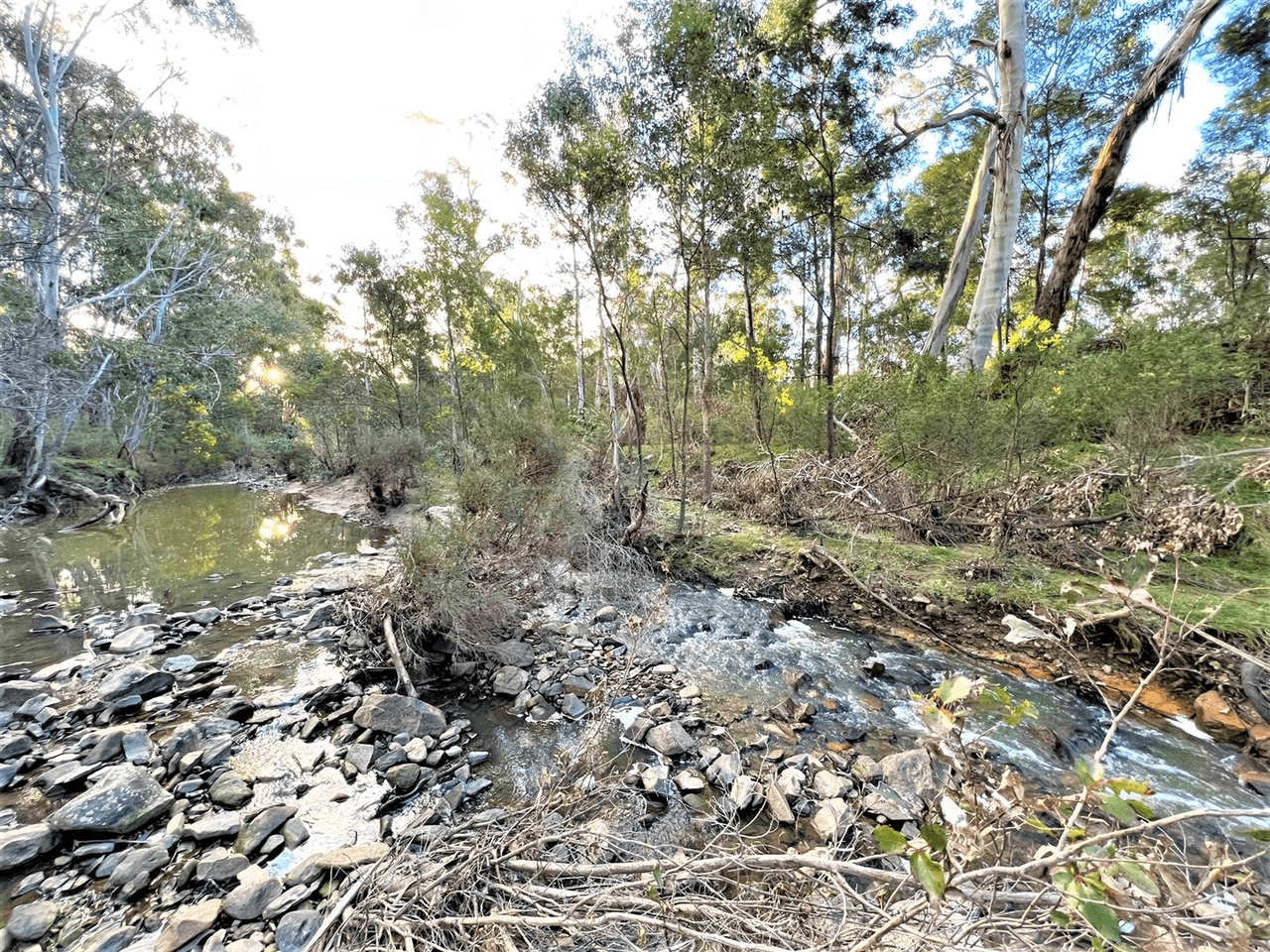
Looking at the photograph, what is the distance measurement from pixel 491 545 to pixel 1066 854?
5.00 m

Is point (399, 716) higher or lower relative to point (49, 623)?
lower

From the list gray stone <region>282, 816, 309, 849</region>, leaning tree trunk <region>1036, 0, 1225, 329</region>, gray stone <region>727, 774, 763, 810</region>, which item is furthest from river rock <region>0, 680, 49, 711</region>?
leaning tree trunk <region>1036, 0, 1225, 329</region>

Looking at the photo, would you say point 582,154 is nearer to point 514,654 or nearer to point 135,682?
point 514,654

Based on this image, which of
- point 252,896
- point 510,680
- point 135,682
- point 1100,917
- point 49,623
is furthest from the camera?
point 49,623

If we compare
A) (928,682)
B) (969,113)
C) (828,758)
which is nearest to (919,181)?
(969,113)

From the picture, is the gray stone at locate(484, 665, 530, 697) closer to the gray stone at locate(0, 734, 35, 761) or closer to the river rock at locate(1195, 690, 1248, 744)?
the gray stone at locate(0, 734, 35, 761)

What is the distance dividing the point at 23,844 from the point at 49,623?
474 centimetres

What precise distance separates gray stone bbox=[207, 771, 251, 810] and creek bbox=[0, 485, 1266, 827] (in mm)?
1330

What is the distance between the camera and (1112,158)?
6770 mm

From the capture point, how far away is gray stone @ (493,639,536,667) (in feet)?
15.2

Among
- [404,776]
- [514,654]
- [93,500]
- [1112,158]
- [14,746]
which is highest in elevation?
[1112,158]

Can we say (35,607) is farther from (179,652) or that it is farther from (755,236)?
(755,236)

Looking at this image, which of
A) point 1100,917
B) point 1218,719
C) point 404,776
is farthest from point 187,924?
point 1218,719

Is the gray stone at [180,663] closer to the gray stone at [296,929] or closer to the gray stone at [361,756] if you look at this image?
the gray stone at [361,756]
